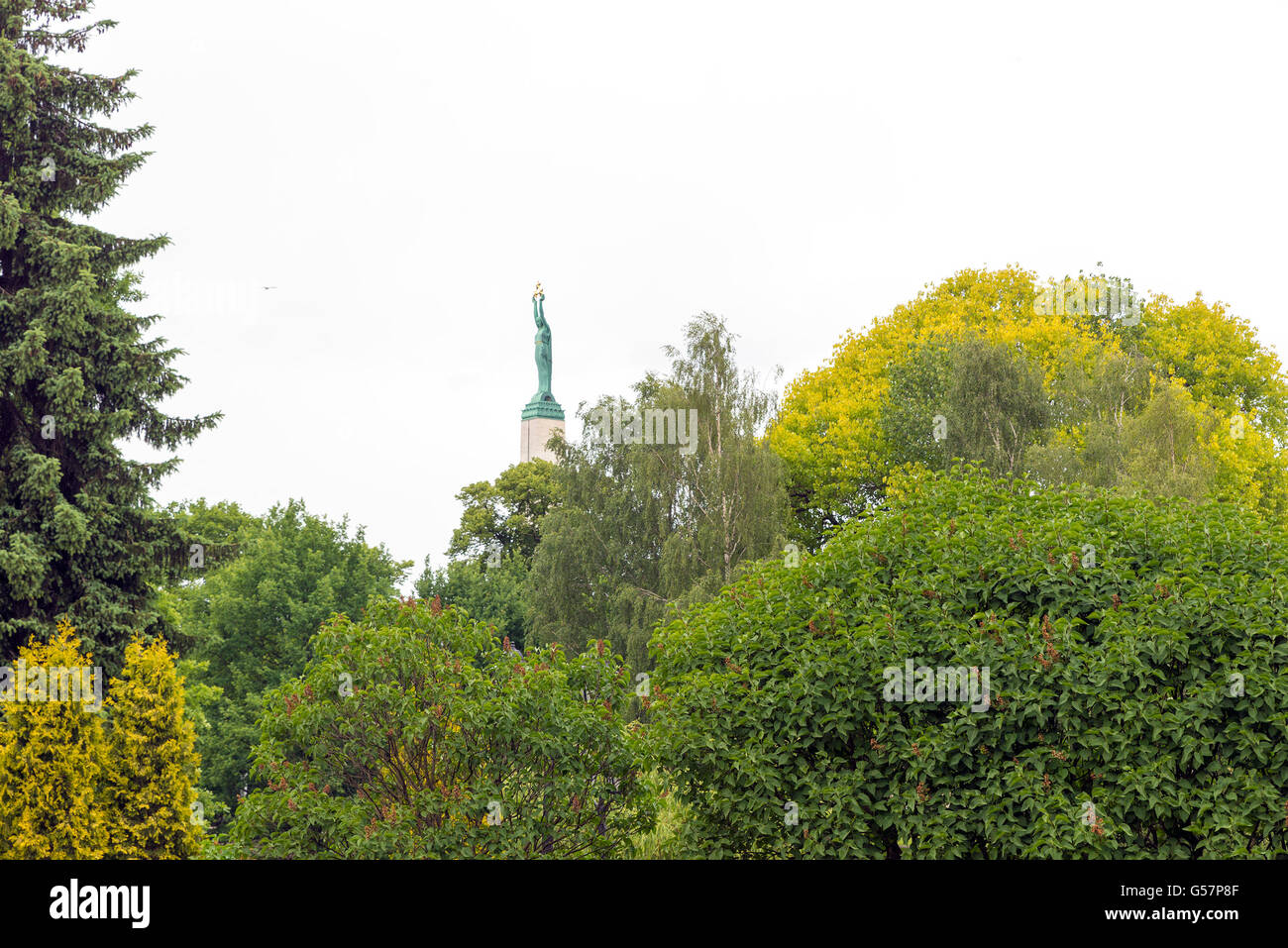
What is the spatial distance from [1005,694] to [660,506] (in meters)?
25.5

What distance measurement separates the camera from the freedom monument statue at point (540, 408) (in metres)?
64.1

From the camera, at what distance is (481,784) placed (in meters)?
10.1

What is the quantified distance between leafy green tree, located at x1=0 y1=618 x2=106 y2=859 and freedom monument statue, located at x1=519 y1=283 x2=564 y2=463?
4777cm

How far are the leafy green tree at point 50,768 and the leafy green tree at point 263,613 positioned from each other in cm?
1840

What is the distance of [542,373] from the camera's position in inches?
2566

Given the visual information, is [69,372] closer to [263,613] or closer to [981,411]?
[263,613]

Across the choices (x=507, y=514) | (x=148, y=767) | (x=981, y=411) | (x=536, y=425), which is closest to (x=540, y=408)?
(x=536, y=425)
